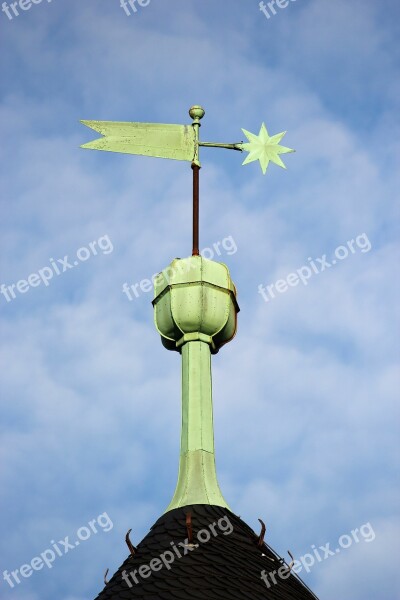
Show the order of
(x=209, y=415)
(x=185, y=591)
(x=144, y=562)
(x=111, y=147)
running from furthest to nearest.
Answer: (x=111, y=147), (x=209, y=415), (x=144, y=562), (x=185, y=591)

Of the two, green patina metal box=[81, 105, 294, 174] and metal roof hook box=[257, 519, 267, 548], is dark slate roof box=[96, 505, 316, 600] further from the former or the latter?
green patina metal box=[81, 105, 294, 174]

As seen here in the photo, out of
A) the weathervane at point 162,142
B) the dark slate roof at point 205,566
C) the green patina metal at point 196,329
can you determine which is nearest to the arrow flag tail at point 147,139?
the weathervane at point 162,142

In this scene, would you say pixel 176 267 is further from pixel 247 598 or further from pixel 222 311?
pixel 247 598

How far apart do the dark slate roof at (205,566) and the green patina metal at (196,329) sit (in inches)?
36.8

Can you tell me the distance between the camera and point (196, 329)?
18.3m

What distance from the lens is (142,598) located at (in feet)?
49.3

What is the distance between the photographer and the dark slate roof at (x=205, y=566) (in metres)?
15.0

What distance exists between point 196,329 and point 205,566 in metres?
4.15

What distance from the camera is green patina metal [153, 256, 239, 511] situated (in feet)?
58.1

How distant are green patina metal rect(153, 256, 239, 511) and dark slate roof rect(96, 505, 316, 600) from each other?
93 centimetres

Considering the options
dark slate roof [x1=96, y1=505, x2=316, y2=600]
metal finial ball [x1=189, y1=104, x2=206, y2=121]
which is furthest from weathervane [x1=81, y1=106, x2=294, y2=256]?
dark slate roof [x1=96, y1=505, x2=316, y2=600]

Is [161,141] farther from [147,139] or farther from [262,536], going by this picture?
[262,536]

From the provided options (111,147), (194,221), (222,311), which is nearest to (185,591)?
(222,311)

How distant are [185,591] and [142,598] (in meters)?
0.59
